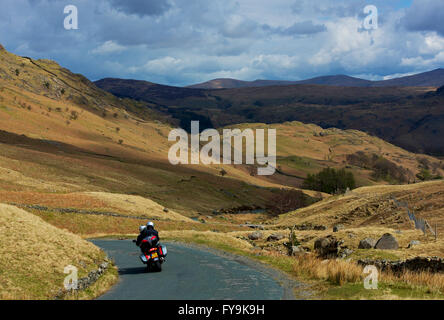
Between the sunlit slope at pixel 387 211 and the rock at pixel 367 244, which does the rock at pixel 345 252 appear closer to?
the rock at pixel 367 244

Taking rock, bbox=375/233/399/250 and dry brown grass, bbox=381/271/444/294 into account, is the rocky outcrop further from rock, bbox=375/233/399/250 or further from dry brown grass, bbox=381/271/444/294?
dry brown grass, bbox=381/271/444/294

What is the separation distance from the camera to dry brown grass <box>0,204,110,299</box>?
18.6 metres

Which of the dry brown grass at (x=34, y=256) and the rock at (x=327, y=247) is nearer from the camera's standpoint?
the dry brown grass at (x=34, y=256)

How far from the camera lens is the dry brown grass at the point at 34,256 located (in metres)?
18.6

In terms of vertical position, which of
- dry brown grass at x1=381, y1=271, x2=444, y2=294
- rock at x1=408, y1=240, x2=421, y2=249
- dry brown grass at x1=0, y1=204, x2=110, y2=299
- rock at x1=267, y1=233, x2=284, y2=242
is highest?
dry brown grass at x1=0, y1=204, x2=110, y2=299

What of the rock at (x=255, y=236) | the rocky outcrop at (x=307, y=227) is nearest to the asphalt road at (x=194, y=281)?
the rock at (x=255, y=236)

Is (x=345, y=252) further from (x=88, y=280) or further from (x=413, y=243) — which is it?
(x=88, y=280)

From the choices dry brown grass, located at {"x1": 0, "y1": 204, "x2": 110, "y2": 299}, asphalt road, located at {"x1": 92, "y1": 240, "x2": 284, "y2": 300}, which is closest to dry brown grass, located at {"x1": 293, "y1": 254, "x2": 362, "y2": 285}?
asphalt road, located at {"x1": 92, "y1": 240, "x2": 284, "y2": 300}

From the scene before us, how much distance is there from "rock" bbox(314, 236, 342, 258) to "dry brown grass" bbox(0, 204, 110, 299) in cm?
1764

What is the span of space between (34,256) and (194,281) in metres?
7.44

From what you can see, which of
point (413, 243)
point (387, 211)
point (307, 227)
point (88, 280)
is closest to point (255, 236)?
point (387, 211)

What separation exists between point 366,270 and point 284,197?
12105 cm

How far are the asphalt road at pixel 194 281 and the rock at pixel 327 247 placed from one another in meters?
9.22

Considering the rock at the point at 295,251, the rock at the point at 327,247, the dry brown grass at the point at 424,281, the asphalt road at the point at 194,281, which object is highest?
the dry brown grass at the point at 424,281
